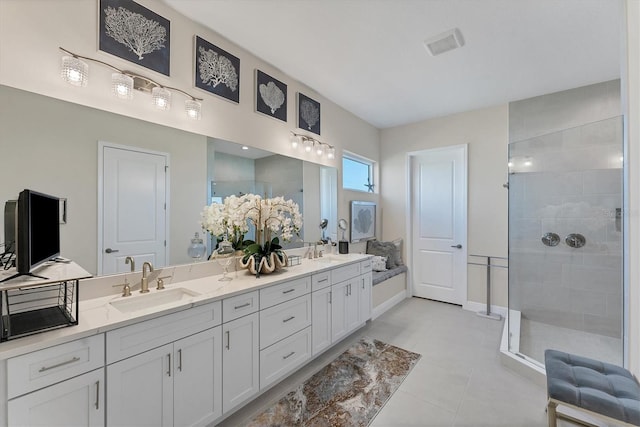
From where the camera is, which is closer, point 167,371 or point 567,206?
point 167,371

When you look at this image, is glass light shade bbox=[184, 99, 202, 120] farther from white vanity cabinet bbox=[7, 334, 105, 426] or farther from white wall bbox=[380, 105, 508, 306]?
white wall bbox=[380, 105, 508, 306]

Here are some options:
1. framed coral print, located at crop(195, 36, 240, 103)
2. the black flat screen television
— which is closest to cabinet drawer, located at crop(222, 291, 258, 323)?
the black flat screen television

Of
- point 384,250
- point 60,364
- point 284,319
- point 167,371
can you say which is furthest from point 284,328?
point 384,250

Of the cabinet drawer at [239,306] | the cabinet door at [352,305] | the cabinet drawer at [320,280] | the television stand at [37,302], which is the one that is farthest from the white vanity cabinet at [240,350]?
the cabinet door at [352,305]

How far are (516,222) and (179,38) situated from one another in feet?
12.5

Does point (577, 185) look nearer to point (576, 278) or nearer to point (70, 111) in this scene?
point (576, 278)

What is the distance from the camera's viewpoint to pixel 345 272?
268cm

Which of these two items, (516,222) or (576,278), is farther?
(516,222)

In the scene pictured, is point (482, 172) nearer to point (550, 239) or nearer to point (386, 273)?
point (550, 239)

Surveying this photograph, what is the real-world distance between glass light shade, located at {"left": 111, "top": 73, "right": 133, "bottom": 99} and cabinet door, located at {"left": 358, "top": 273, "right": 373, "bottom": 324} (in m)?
2.59

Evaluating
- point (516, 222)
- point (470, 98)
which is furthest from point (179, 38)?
point (516, 222)

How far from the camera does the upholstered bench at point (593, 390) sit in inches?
50.8

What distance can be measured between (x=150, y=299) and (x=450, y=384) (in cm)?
231

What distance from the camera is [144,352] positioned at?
1.29 metres
